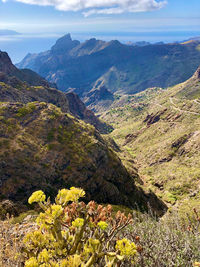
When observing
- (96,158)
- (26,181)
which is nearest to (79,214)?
(26,181)

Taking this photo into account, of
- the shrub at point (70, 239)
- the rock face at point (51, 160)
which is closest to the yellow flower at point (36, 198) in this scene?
the shrub at point (70, 239)

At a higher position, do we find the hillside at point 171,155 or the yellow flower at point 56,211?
the yellow flower at point 56,211

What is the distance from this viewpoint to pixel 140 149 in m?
133

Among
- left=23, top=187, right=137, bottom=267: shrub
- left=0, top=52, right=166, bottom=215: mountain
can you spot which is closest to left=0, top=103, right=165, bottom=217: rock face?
left=0, top=52, right=166, bottom=215: mountain

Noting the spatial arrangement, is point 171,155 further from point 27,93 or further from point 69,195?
point 69,195

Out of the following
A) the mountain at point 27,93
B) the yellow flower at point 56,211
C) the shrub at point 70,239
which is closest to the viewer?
the shrub at point 70,239

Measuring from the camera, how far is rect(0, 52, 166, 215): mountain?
30844mm

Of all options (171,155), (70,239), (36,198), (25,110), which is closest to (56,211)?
(36,198)

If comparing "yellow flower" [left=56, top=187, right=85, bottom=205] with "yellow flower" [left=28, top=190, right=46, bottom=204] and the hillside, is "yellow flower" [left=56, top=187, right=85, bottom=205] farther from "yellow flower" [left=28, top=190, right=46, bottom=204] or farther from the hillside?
the hillside

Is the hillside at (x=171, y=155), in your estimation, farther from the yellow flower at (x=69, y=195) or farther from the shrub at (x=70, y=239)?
the yellow flower at (x=69, y=195)

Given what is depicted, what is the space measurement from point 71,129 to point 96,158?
10.2m

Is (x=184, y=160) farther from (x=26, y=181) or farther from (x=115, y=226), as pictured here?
(x=115, y=226)

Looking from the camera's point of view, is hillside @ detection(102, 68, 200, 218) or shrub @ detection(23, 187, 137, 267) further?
hillside @ detection(102, 68, 200, 218)

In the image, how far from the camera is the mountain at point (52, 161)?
30844 millimetres
